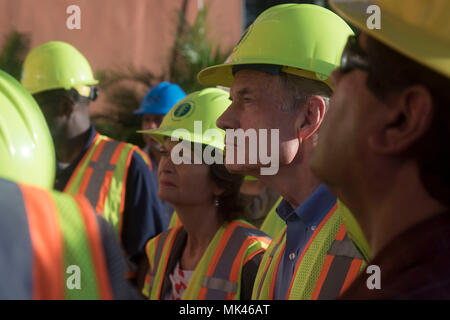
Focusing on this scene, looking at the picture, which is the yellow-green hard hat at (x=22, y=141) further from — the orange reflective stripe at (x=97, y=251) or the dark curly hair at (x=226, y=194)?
the dark curly hair at (x=226, y=194)

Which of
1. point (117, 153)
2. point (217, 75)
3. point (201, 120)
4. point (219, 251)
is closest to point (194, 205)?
point (219, 251)

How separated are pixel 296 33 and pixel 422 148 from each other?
148 centimetres

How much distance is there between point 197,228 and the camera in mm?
3984

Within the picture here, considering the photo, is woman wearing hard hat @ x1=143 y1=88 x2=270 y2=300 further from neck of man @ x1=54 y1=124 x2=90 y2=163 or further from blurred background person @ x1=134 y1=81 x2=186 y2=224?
blurred background person @ x1=134 y1=81 x2=186 y2=224

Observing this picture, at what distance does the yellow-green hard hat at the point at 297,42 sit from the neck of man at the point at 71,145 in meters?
2.79

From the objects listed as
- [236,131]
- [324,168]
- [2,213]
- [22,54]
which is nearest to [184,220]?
[236,131]

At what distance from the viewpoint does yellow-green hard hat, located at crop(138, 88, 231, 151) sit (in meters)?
4.00

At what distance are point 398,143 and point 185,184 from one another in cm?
272

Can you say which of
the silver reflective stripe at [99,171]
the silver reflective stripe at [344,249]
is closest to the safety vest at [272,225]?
the silver reflective stripe at [99,171]

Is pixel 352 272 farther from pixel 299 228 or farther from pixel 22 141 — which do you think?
pixel 22 141

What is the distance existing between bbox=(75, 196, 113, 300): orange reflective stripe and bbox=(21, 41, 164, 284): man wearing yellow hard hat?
369 centimetres
